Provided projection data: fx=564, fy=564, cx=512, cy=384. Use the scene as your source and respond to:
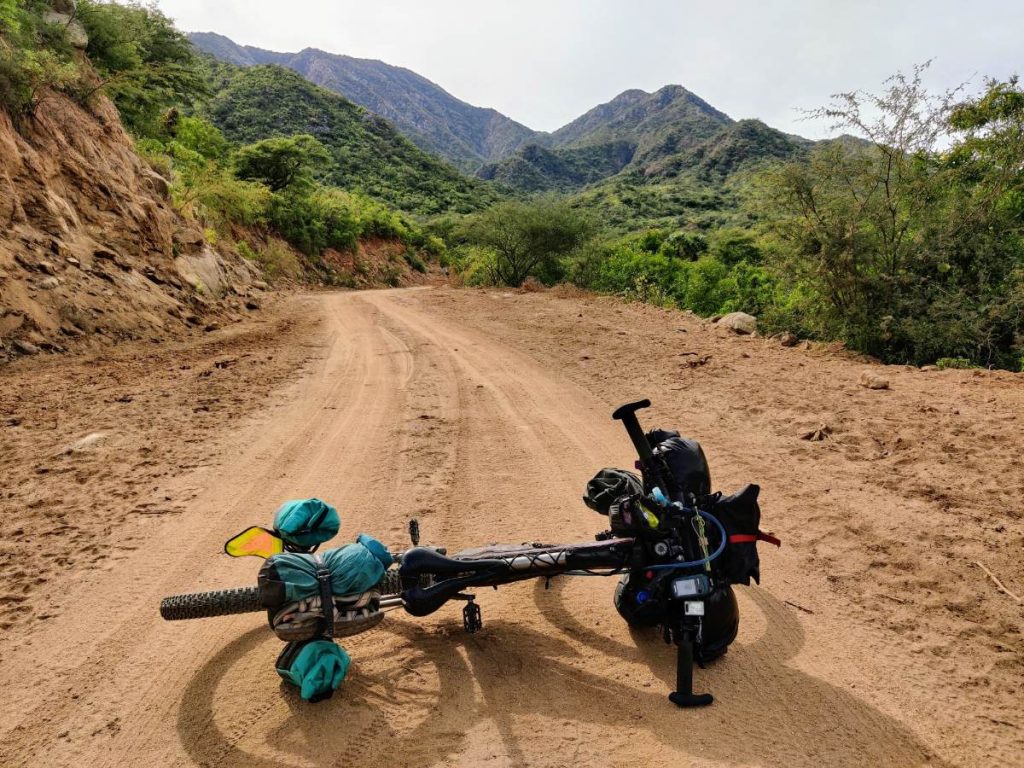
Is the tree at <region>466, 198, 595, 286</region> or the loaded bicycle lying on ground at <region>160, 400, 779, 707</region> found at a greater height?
the tree at <region>466, 198, 595, 286</region>

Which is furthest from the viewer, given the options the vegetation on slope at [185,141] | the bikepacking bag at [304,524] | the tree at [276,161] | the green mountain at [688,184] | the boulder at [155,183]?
the green mountain at [688,184]

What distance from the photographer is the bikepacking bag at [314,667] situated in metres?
2.23

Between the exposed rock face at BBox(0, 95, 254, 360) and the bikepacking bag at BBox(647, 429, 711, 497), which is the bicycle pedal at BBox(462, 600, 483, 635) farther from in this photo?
the exposed rock face at BBox(0, 95, 254, 360)

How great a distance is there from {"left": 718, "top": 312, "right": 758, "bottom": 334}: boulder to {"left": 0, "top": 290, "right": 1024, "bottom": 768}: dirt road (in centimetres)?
436

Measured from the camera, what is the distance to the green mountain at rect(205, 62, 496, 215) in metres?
51.7

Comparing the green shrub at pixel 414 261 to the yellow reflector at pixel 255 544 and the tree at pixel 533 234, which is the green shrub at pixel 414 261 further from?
the yellow reflector at pixel 255 544

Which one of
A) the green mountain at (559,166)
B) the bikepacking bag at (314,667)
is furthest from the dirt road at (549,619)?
the green mountain at (559,166)

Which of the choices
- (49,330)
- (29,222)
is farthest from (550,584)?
(29,222)

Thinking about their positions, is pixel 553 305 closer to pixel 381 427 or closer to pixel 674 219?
pixel 381 427

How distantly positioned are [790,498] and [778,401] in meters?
2.56

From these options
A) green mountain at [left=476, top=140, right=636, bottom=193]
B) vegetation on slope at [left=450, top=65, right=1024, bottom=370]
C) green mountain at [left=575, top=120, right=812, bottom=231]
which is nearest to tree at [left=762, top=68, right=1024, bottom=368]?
vegetation on slope at [left=450, top=65, right=1024, bottom=370]

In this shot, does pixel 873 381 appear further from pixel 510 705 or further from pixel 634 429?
pixel 510 705

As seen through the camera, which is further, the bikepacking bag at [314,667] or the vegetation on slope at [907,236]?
the vegetation on slope at [907,236]

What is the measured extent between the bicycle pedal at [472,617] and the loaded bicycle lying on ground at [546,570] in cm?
18
